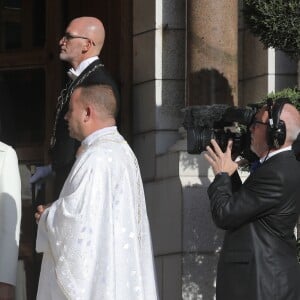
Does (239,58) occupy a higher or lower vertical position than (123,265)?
higher

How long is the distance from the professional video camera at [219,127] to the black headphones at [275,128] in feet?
0.86

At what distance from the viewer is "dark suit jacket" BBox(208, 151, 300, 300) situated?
6871 mm

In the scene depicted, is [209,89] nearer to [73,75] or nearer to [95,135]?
[73,75]

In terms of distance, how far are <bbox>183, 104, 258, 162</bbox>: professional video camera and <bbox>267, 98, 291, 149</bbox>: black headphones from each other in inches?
10.4

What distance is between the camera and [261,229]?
6.95 metres

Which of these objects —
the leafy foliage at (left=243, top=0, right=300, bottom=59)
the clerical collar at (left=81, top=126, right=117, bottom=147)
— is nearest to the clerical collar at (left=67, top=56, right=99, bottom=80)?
the leafy foliage at (left=243, top=0, right=300, bottom=59)

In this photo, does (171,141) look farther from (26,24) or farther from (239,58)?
(26,24)

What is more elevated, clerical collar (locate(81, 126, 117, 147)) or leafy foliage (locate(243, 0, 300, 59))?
leafy foliage (locate(243, 0, 300, 59))

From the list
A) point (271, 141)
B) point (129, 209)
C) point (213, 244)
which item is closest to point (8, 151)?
point (129, 209)

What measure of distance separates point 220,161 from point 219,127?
466mm

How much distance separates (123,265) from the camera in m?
6.23

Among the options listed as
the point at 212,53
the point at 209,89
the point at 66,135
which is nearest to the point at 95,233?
the point at 66,135

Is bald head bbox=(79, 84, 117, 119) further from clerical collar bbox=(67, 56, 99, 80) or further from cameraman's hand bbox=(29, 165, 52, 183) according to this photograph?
cameraman's hand bbox=(29, 165, 52, 183)

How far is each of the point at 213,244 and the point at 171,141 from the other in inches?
46.1
